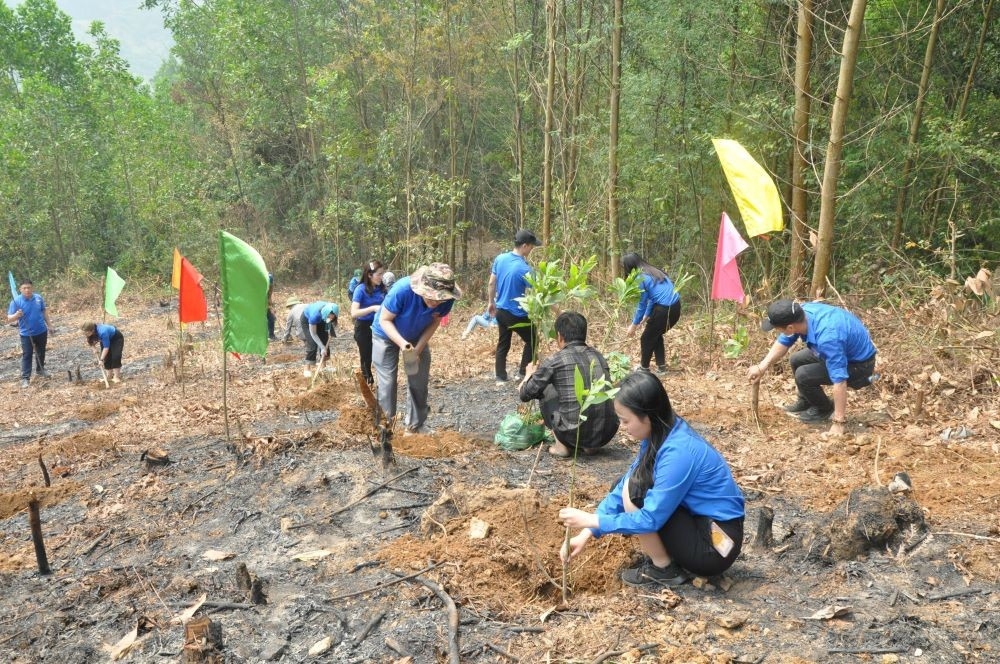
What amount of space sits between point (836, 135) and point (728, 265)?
6.26 feet

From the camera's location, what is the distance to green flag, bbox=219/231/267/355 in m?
5.71

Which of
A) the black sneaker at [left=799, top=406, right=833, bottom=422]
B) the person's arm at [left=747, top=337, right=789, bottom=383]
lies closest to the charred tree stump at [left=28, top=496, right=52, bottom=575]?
the person's arm at [left=747, top=337, right=789, bottom=383]

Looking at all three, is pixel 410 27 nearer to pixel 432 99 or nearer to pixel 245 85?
pixel 432 99

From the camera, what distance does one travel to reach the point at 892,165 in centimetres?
1059

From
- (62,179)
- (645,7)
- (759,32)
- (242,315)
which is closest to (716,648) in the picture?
(242,315)

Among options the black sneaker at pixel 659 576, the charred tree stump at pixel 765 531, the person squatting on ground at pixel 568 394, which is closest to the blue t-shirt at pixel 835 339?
the person squatting on ground at pixel 568 394

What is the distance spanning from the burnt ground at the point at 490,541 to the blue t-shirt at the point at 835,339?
60 cm

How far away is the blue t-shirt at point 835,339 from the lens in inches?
197

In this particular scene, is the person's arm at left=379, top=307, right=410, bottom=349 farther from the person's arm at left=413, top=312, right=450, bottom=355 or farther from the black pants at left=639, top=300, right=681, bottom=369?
the black pants at left=639, top=300, right=681, bottom=369

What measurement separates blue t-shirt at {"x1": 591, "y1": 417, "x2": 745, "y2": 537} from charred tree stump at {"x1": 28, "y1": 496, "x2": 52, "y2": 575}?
3193 millimetres

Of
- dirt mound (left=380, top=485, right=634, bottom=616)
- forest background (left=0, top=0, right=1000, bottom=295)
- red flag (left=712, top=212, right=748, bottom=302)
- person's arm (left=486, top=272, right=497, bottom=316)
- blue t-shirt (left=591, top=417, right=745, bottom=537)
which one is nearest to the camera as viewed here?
blue t-shirt (left=591, top=417, right=745, bottom=537)

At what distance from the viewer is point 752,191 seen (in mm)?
6211

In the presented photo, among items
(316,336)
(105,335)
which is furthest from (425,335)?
(105,335)

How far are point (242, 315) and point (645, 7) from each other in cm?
939
